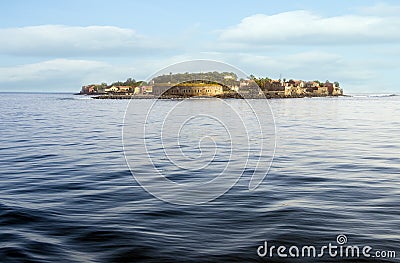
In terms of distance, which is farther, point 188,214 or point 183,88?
point 183,88

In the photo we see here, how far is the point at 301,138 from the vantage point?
85.6 ft

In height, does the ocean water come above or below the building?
below

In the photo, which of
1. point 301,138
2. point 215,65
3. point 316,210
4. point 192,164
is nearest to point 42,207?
point 215,65

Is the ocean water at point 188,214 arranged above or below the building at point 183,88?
below

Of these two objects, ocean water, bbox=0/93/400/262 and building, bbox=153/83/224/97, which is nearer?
ocean water, bbox=0/93/400/262

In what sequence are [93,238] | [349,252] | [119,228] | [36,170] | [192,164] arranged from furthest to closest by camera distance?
[192,164] → [36,170] → [119,228] → [93,238] → [349,252]

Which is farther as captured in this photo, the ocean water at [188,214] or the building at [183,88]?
the building at [183,88]

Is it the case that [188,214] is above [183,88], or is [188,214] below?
below

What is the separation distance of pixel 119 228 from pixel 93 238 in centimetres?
64

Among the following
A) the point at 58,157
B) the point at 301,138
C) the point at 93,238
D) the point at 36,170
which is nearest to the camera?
the point at 93,238

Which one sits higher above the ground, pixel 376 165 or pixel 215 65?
pixel 215 65

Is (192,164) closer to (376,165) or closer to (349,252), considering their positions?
Answer: (376,165)

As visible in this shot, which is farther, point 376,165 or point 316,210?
point 376,165

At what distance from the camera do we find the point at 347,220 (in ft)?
29.3
